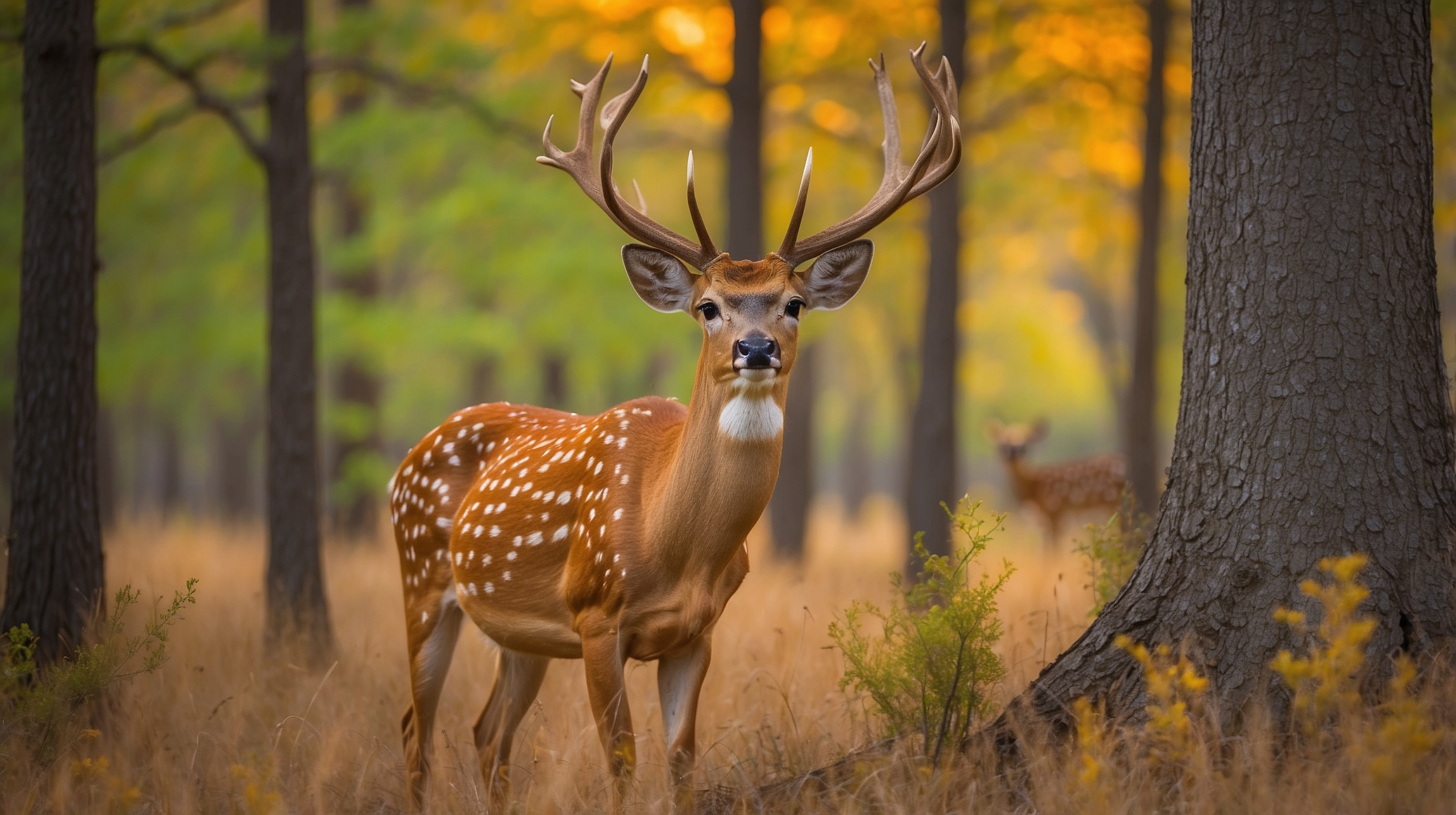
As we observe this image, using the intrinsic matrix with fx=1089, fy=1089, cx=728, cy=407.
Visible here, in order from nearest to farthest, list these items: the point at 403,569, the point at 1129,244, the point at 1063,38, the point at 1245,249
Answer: the point at 1245,249 → the point at 403,569 → the point at 1063,38 → the point at 1129,244

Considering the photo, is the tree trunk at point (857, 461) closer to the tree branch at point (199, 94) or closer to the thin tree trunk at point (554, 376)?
the thin tree trunk at point (554, 376)

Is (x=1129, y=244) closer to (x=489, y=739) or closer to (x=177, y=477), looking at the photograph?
(x=489, y=739)

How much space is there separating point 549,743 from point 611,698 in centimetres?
66

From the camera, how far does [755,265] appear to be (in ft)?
13.6

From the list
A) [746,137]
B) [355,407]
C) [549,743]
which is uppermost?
[746,137]

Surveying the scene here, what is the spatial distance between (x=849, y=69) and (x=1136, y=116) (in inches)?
119

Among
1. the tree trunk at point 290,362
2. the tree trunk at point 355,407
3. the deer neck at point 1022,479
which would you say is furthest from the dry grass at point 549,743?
the deer neck at point 1022,479

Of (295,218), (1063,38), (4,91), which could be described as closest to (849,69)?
(1063,38)

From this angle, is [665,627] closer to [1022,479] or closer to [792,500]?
[792,500]

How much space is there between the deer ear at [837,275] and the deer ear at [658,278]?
19.2 inches

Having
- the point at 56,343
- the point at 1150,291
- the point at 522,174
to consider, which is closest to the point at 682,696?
the point at 56,343

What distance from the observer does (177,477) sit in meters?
21.6

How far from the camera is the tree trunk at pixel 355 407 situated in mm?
12477

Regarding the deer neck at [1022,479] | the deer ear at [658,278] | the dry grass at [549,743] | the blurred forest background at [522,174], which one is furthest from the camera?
the deer neck at [1022,479]
